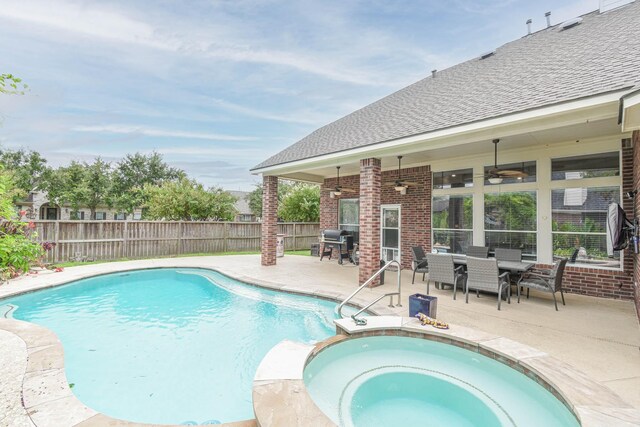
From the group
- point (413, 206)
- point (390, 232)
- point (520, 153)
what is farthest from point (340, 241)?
point (520, 153)

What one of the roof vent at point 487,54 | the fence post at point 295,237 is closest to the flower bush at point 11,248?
the roof vent at point 487,54

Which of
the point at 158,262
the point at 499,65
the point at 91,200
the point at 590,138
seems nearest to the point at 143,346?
the point at 158,262

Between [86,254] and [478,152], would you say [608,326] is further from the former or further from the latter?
[86,254]

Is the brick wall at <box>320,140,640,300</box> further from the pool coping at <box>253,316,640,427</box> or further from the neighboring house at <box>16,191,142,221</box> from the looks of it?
the neighboring house at <box>16,191,142,221</box>

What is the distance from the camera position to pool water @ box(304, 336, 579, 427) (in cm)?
293

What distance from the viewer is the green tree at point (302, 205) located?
1888 cm

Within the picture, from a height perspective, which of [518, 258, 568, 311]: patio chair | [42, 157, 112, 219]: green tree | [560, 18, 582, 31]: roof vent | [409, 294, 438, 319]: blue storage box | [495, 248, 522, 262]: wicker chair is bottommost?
[409, 294, 438, 319]: blue storage box

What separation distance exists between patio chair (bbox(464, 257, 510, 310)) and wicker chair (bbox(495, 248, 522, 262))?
1.24 meters

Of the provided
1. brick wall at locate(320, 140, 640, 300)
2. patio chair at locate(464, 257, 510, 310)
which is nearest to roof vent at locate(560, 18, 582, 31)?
brick wall at locate(320, 140, 640, 300)

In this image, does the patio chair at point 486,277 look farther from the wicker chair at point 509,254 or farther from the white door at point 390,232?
the white door at point 390,232

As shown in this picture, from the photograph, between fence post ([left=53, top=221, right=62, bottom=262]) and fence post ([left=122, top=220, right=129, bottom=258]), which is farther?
fence post ([left=122, top=220, right=129, bottom=258])

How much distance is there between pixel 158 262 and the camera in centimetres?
1119

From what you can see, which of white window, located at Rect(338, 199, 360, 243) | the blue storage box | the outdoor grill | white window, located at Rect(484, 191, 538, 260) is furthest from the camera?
white window, located at Rect(338, 199, 360, 243)

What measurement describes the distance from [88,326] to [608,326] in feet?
29.1
